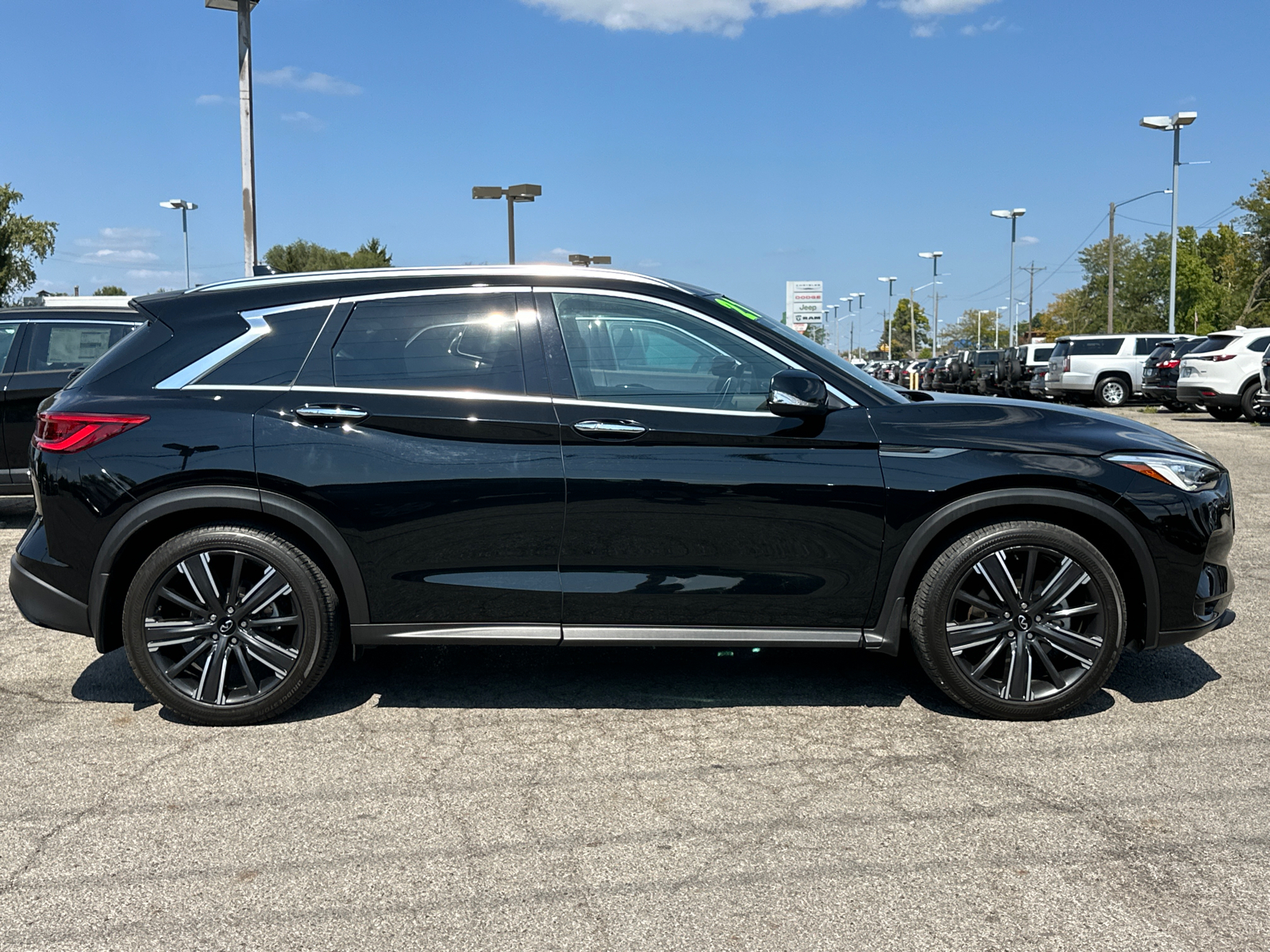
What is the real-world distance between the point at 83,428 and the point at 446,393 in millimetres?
1379

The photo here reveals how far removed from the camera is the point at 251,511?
163 inches

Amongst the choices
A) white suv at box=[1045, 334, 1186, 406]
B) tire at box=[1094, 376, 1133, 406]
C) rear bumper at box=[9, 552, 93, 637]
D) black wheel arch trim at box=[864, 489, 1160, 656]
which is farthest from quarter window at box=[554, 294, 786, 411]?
tire at box=[1094, 376, 1133, 406]

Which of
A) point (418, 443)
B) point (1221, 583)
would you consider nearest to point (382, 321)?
point (418, 443)

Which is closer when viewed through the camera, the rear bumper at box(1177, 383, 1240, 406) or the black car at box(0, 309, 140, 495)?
the black car at box(0, 309, 140, 495)

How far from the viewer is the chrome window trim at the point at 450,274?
428 cm

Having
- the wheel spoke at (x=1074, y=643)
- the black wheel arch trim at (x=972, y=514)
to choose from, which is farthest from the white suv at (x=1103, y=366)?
the wheel spoke at (x=1074, y=643)

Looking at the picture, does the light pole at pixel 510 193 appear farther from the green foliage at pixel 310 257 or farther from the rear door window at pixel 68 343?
the green foliage at pixel 310 257

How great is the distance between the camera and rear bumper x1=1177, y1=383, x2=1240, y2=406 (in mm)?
19234

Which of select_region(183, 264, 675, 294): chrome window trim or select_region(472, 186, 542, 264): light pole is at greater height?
select_region(472, 186, 542, 264): light pole

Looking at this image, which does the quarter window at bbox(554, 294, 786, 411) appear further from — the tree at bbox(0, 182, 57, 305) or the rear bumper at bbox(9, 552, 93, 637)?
the tree at bbox(0, 182, 57, 305)

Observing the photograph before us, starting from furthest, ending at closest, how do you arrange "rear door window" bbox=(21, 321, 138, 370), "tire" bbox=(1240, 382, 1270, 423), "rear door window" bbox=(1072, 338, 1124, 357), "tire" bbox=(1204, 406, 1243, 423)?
1. "rear door window" bbox=(1072, 338, 1124, 357)
2. "tire" bbox=(1204, 406, 1243, 423)
3. "tire" bbox=(1240, 382, 1270, 423)
4. "rear door window" bbox=(21, 321, 138, 370)

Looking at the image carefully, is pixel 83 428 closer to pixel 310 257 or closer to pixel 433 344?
pixel 433 344

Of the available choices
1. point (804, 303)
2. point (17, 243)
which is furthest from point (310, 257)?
point (804, 303)

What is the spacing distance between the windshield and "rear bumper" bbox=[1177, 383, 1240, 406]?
17356mm
